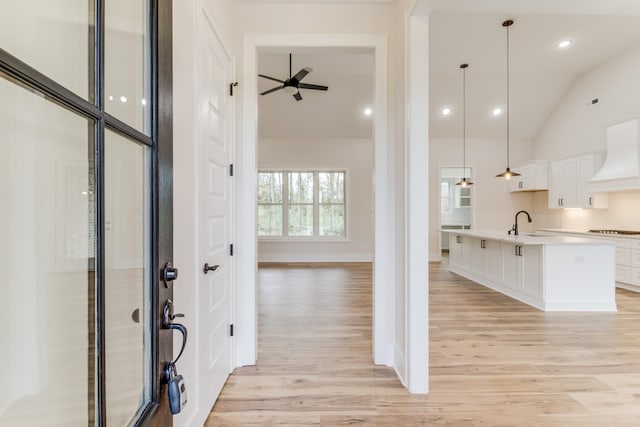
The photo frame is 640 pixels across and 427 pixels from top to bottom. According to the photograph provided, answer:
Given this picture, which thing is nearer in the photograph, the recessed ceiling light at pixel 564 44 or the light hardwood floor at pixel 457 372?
the light hardwood floor at pixel 457 372

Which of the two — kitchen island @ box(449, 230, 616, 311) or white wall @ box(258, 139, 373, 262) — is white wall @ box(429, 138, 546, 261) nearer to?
white wall @ box(258, 139, 373, 262)

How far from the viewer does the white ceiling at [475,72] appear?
177 inches

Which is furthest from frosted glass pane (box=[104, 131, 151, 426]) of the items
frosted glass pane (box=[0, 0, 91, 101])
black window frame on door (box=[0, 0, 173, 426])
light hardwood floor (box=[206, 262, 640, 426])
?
light hardwood floor (box=[206, 262, 640, 426])

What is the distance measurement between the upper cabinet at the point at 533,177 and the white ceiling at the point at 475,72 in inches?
38.9

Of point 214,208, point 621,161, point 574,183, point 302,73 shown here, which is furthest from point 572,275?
point 302,73

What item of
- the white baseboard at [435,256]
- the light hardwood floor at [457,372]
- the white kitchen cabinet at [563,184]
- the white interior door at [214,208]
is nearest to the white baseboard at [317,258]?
the white baseboard at [435,256]

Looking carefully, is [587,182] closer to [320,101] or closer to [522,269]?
[522,269]

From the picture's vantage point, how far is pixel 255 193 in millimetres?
2447

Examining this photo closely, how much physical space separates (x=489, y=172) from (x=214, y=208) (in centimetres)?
768

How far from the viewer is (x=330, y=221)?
7.73 meters

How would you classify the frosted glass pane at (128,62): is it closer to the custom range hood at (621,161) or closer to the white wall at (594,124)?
the custom range hood at (621,161)

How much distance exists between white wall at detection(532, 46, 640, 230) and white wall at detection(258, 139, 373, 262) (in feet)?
13.7

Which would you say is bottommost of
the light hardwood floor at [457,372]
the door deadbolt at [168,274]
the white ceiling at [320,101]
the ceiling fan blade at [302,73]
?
the light hardwood floor at [457,372]

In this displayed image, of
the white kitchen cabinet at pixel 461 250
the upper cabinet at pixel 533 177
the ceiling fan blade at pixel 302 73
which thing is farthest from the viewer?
the upper cabinet at pixel 533 177
